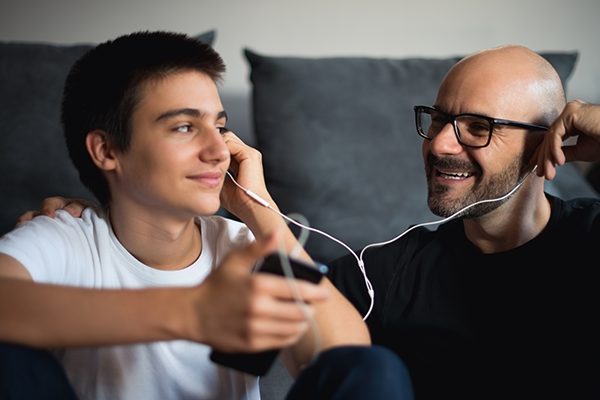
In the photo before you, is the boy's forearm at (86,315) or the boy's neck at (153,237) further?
the boy's neck at (153,237)

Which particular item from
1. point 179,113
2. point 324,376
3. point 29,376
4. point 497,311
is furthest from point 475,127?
point 29,376

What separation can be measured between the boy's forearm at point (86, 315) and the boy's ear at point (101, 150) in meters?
0.38

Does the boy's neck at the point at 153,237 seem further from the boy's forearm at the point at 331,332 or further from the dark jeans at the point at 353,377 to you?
the dark jeans at the point at 353,377

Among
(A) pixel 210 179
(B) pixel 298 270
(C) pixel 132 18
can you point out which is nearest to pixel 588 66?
(C) pixel 132 18

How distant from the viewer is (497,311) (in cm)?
137

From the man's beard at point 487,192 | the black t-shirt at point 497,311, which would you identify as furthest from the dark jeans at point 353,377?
the man's beard at point 487,192

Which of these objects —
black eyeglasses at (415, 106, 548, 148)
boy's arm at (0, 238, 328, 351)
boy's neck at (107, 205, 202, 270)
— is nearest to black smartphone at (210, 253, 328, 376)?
boy's arm at (0, 238, 328, 351)

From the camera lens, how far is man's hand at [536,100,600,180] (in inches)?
51.1

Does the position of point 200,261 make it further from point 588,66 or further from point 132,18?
point 588,66

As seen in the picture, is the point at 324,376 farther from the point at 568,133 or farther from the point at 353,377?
the point at 568,133

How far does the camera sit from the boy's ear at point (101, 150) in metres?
1.29

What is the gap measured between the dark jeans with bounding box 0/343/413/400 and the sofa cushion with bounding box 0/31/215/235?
1.02m

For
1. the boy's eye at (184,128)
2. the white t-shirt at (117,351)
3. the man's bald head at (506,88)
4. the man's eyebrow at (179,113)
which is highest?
the man's bald head at (506,88)

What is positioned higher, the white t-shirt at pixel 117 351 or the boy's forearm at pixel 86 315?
the boy's forearm at pixel 86 315
